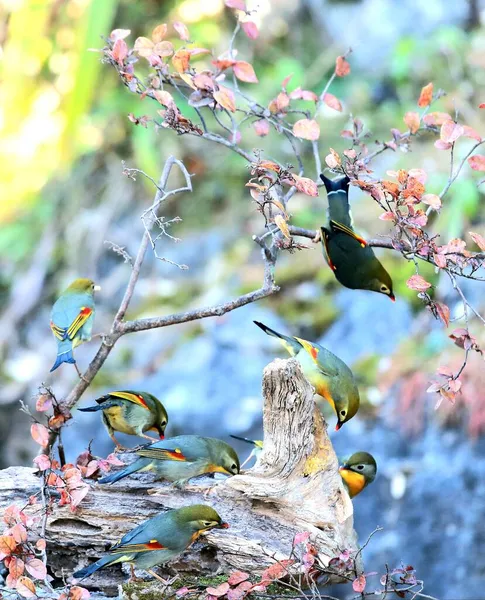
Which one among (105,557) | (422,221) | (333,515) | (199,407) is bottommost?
(105,557)

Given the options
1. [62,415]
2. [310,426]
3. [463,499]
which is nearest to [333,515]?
[310,426]

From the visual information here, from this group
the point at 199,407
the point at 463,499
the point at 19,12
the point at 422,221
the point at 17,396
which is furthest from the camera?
the point at 19,12

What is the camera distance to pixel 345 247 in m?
3.10

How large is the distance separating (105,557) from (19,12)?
699 centimetres

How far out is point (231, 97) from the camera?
2863 millimetres

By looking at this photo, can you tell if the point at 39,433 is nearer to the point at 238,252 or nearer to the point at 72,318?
the point at 72,318

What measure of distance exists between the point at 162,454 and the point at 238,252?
4718 millimetres

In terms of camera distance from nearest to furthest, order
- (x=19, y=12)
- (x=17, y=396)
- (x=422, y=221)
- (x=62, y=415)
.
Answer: (x=422, y=221)
(x=62, y=415)
(x=17, y=396)
(x=19, y=12)

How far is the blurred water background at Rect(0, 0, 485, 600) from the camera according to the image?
572 cm

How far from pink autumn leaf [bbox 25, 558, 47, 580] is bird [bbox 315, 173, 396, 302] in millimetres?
1411

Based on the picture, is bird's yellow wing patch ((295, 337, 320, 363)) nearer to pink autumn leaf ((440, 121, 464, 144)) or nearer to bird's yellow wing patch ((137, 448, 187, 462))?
bird's yellow wing patch ((137, 448, 187, 462))

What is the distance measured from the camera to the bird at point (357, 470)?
12.6ft

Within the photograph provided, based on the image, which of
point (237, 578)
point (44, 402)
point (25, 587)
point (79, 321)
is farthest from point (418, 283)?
point (79, 321)

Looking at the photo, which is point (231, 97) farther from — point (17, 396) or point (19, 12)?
point (19, 12)
